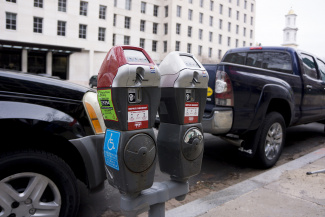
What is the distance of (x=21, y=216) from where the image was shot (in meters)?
2.09

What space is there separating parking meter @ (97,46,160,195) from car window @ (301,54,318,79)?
439cm

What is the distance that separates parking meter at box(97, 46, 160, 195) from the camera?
1825 millimetres

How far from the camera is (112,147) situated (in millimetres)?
1895

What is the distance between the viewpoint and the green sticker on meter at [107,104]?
1868mm

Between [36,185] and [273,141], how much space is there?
11.1 ft

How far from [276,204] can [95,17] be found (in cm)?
3352

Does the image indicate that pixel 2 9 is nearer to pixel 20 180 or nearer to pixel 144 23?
pixel 144 23

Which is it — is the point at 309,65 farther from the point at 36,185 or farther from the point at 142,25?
the point at 142,25

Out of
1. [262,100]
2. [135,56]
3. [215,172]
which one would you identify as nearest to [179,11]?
[262,100]

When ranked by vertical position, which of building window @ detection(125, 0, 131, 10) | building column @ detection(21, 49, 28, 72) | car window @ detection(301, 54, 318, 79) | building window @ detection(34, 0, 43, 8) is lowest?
car window @ detection(301, 54, 318, 79)


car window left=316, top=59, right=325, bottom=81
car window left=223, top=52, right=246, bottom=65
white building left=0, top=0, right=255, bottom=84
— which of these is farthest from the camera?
white building left=0, top=0, right=255, bottom=84

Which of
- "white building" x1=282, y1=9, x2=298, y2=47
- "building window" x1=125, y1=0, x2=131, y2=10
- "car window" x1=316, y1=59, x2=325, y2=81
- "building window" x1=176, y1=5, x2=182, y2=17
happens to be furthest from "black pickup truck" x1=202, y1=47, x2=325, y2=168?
"white building" x1=282, y1=9, x2=298, y2=47

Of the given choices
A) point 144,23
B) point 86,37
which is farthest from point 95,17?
point 144,23

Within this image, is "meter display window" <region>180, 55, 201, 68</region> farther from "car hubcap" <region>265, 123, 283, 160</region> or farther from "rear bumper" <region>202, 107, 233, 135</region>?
"car hubcap" <region>265, 123, 283, 160</region>
